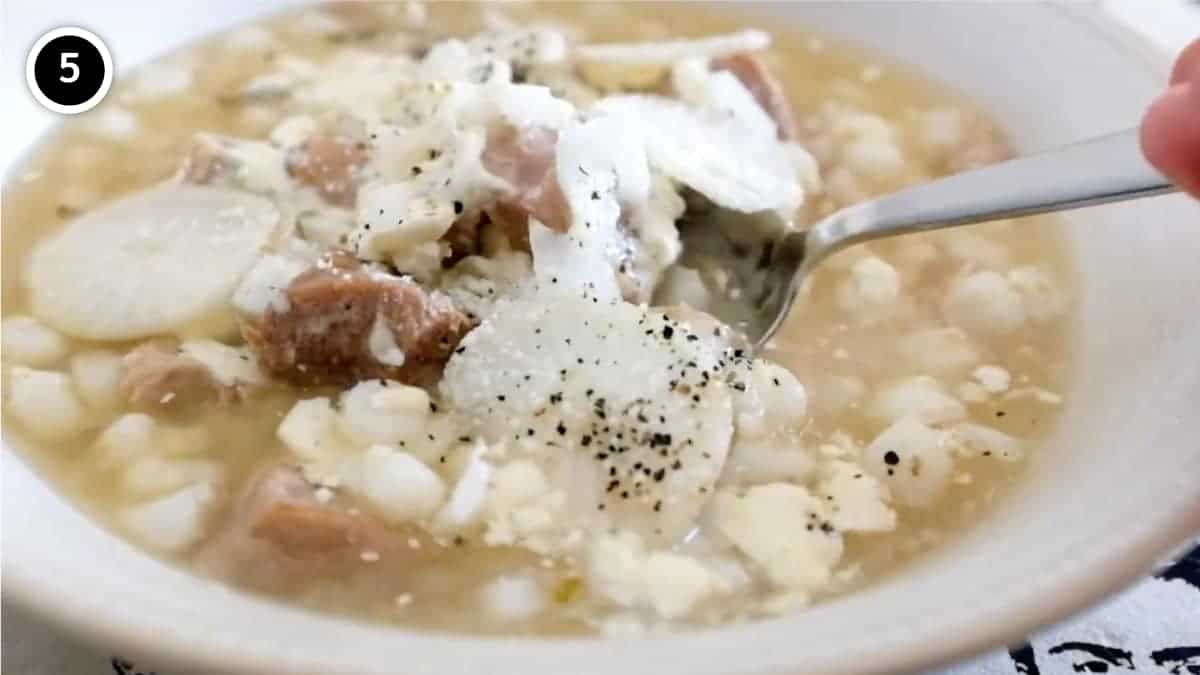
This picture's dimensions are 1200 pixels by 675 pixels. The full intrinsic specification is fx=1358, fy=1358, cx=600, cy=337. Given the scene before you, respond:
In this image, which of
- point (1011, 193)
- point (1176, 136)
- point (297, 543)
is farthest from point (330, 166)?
point (1176, 136)

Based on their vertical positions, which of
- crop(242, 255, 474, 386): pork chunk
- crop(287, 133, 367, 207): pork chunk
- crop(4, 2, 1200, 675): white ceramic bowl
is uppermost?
crop(287, 133, 367, 207): pork chunk

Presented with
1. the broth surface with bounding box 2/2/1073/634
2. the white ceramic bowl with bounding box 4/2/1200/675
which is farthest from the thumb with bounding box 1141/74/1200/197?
the broth surface with bounding box 2/2/1073/634

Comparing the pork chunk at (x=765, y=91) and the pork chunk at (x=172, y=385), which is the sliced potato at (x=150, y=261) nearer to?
the pork chunk at (x=172, y=385)

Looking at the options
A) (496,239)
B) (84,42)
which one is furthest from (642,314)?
(84,42)

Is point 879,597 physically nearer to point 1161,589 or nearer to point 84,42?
point 1161,589

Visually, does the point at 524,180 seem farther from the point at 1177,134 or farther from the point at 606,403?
the point at 1177,134

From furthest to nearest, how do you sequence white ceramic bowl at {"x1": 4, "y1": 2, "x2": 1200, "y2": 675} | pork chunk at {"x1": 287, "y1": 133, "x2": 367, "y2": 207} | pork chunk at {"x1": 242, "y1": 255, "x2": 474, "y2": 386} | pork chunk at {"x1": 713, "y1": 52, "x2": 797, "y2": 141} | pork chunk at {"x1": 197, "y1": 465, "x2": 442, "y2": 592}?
pork chunk at {"x1": 713, "y1": 52, "x2": 797, "y2": 141} → pork chunk at {"x1": 287, "y1": 133, "x2": 367, "y2": 207} → pork chunk at {"x1": 242, "y1": 255, "x2": 474, "y2": 386} → pork chunk at {"x1": 197, "y1": 465, "x2": 442, "y2": 592} → white ceramic bowl at {"x1": 4, "y1": 2, "x2": 1200, "y2": 675}

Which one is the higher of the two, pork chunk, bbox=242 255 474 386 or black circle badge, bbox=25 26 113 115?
black circle badge, bbox=25 26 113 115

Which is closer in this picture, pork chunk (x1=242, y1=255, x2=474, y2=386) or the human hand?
the human hand

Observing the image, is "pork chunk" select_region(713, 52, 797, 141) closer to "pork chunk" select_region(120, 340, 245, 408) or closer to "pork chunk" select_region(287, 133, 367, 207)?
"pork chunk" select_region(287, 133, 367, 207)
